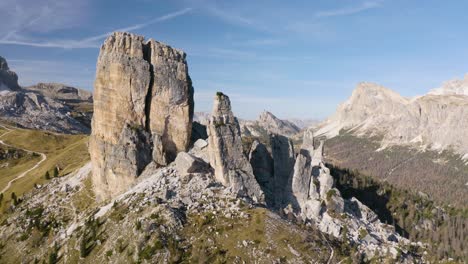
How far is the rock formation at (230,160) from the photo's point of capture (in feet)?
308

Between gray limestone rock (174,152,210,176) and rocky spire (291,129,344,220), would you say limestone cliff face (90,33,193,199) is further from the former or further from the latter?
rocky spire (291,129,344,220)

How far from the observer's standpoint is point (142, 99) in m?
107

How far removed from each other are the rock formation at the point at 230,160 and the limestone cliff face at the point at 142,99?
13.1 metres

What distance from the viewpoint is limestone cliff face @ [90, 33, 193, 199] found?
106 metres

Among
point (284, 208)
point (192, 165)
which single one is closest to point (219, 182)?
point (192, 165)

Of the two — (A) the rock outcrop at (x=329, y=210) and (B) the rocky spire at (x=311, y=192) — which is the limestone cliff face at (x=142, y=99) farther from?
(A) the rock outcrop at (x=329, y=210)

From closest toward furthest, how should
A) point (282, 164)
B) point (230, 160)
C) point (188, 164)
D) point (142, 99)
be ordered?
point (188, 164) < point (230, 160) < point (142, 99) < point (282, 164)

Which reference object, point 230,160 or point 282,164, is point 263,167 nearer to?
point 282,164

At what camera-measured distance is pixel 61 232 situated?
313ft

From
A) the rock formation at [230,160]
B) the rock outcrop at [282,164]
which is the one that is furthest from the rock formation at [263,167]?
the rock formation at [230,160]

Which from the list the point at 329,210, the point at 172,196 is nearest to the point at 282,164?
the point at 329,210

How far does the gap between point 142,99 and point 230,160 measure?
3148 centimetres

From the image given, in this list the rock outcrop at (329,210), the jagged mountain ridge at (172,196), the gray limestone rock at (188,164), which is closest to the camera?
the jagged mountain ridge at (172,196)

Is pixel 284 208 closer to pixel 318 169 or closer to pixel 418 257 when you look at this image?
pixel 318 169
